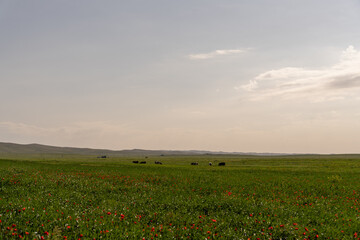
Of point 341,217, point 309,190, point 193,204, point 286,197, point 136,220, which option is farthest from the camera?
point 309,190

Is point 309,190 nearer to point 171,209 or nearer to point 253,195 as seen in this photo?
point 253,195

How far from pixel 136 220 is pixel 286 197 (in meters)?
15.9

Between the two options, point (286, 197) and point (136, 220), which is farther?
point (286, 197)

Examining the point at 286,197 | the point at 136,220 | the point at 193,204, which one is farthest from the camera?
the point at 286,197

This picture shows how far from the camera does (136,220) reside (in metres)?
14.2

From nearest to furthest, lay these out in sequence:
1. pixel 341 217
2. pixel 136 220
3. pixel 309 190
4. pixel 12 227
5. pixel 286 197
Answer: pixel 12 227 < pixel 136 220 < pixel 341 217 < pixel 286 197 < pixel 309 190

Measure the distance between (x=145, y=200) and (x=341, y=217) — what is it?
48.3 ft

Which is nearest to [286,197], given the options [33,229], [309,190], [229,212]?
[309,190]

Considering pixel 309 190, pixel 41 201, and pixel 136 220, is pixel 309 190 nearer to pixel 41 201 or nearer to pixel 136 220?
pixel 136 220

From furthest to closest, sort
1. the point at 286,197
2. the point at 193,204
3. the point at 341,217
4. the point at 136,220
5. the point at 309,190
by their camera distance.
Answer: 1. the point at 309,190
2. the point at 286,197
3. the point at 193,204
4. the point at 341,217
5. the point at 136,220

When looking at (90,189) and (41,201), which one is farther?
(90,189)

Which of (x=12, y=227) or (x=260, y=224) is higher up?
(x=12, y=227)

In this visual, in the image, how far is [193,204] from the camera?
18.6 m

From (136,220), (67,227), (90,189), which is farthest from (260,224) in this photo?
(90,189)
